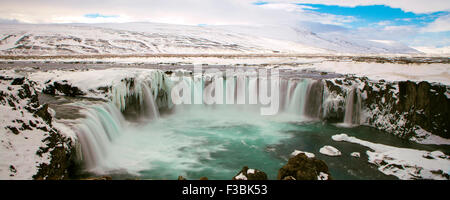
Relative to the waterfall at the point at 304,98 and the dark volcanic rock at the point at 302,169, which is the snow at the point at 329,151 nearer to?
the dark volcanic rock at the point at 302,169

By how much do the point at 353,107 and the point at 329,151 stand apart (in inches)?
191

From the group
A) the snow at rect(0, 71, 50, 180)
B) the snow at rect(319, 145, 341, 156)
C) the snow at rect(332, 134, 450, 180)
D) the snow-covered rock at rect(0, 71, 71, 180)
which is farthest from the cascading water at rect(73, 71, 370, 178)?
the snow at rect(332, 134, 450, 180)

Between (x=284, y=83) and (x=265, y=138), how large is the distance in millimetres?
5620

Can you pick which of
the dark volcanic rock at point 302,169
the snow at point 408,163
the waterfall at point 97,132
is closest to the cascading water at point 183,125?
the waterfall at point 97,132

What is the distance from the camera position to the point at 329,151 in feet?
31.1

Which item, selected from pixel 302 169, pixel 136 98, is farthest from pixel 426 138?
pixel 136 98

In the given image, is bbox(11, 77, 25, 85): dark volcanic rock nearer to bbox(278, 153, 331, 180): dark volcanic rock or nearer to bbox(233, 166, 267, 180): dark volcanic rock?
bbox(233, 166, 267, 180): dark volcanic rock

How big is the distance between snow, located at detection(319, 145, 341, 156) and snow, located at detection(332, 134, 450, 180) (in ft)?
3.19

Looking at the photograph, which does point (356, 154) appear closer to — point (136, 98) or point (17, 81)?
point (17, 81)

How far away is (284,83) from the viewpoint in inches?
639

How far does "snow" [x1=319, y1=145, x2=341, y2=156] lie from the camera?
9.33 meters
